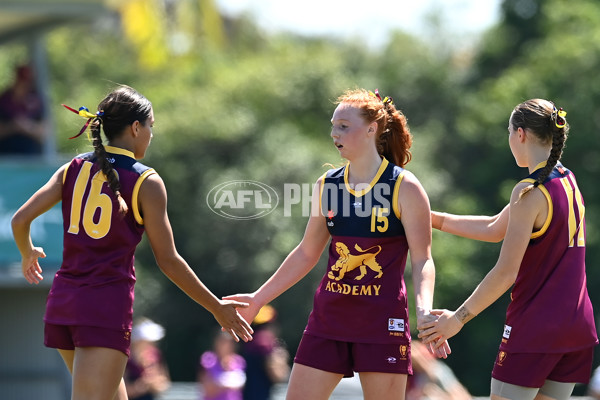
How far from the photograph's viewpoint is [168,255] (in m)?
5.13

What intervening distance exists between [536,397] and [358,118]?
1.71 metres

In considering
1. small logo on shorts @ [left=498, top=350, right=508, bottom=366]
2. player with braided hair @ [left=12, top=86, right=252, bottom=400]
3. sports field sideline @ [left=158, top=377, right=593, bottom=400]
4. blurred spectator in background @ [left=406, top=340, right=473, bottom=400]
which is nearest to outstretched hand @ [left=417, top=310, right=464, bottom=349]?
small logo on shorts @ [left=498, top=350, right=508, bottom=366]

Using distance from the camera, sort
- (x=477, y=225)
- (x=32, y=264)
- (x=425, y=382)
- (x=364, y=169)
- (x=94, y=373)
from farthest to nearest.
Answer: (x=425, y=382) < (x=477, y=225) < (x=32, y=264) < (x=364, y=169) < (x=94, y=373)

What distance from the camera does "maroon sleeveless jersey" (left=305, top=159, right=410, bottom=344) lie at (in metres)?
5.07

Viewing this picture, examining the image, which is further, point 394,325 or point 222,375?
point 222,375

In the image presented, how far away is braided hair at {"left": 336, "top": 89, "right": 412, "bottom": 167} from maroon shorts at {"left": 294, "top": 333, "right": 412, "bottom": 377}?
1.07m

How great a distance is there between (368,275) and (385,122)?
873 millimetres

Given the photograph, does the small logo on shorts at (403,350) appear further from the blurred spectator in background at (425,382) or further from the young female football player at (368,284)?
the blurred spectator in background at (425,382)

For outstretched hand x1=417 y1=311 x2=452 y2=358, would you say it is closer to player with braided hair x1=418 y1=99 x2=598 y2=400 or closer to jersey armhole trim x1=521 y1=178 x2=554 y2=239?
player with braided hair x1=418 y1=99 x2=598 y2=400

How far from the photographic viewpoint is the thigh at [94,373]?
4.82m

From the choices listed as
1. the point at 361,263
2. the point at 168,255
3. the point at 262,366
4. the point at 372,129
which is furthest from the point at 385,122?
the point at 262,366

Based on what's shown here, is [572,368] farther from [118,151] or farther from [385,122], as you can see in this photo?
[118,151]

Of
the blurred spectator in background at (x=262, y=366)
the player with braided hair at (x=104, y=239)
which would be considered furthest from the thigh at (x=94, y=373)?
the blurred spectator in background at (x=262, y=366)

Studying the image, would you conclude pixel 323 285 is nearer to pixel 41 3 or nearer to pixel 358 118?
pixel 358 118
